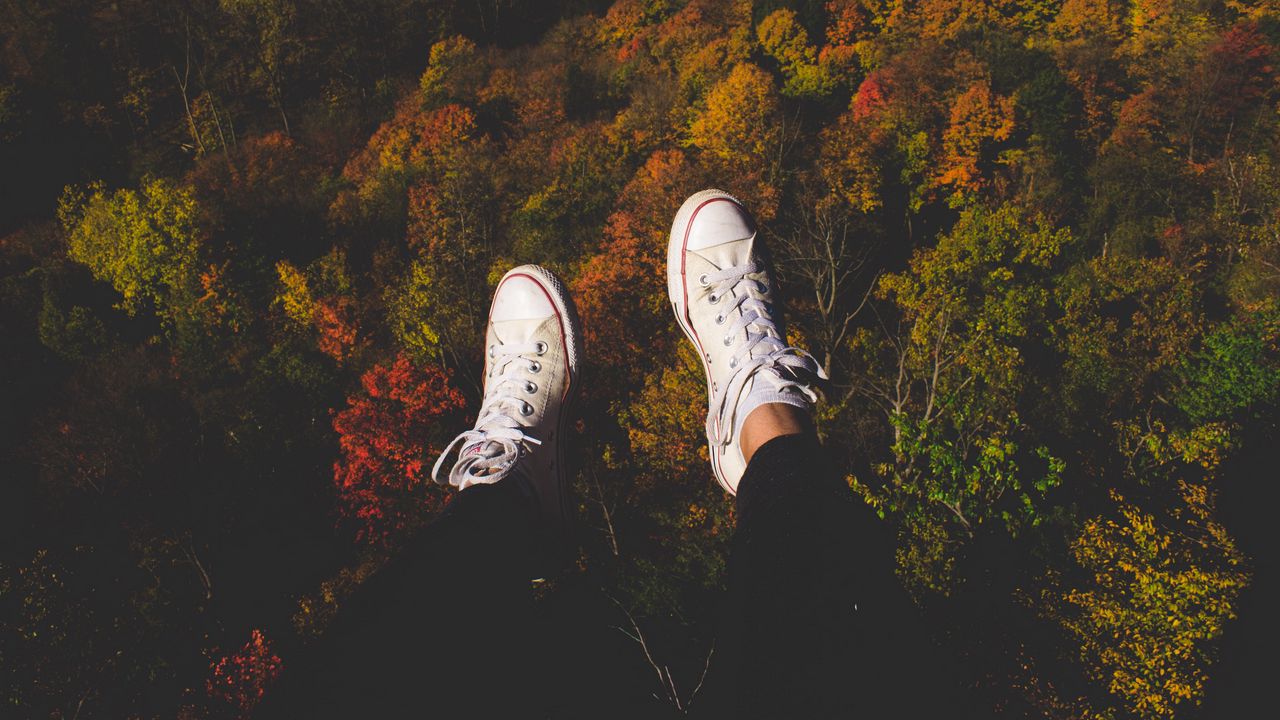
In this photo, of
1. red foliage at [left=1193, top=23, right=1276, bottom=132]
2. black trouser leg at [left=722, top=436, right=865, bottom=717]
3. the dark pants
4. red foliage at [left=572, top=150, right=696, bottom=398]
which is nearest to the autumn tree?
red foliage at [left=572, top=150, right=696, bottom=398]

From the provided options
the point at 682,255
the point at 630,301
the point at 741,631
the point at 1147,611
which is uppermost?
the point at 682,255

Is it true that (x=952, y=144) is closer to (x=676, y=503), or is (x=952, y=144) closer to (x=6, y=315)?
(x=676, y=503)

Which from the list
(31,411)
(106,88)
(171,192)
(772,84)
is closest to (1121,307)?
(772,84)

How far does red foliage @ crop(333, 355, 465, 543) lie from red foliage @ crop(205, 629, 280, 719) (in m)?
3.98

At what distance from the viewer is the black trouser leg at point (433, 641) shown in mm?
1791

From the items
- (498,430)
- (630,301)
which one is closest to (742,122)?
(630,301)

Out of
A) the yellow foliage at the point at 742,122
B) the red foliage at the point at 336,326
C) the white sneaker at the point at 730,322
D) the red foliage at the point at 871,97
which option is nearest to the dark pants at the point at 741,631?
the white sneaker at the point at 730,322

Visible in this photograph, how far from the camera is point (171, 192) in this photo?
26.0 m

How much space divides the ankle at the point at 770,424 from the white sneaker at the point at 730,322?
2.0 inches

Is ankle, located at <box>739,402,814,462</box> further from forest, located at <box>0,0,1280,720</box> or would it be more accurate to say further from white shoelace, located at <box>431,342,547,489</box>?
white shoelace, located at <box>431,342,547,489</box>

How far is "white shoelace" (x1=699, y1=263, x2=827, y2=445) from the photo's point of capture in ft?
11.6

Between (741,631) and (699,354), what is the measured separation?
3026mm

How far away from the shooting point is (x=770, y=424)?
124 inches

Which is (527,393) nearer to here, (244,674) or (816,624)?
(816,624)
